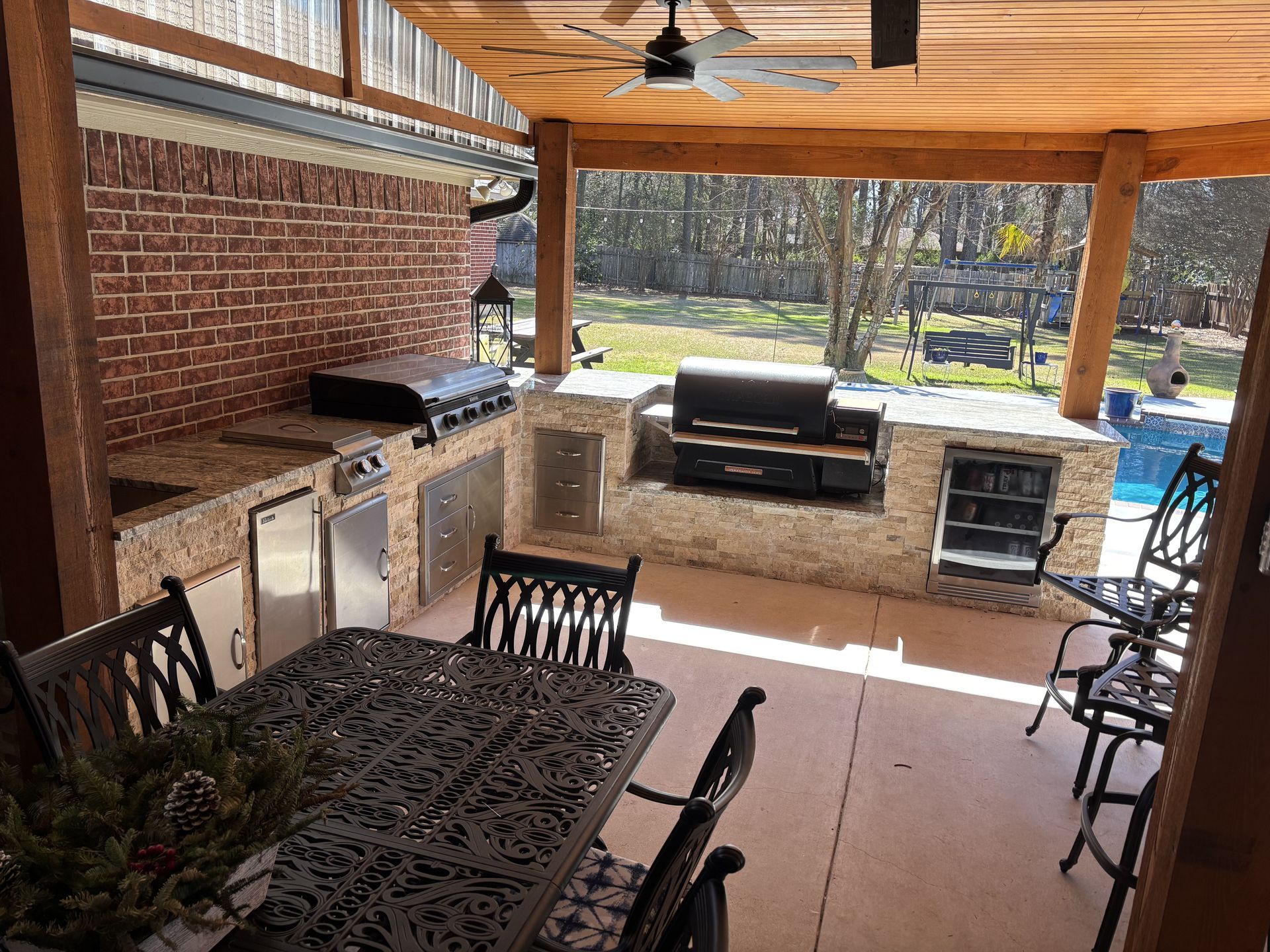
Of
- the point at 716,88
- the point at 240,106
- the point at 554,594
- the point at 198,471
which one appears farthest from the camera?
the point at 716,88

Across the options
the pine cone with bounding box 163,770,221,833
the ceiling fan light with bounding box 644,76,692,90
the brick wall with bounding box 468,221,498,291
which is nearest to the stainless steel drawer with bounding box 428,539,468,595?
the ceiling fan light with bounding box 644,76,692,90

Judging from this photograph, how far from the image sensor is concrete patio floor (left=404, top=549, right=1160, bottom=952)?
2672mm

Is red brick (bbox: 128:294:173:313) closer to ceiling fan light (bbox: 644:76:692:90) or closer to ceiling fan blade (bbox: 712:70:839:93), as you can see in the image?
ceiling fan light (bbox: 644:76:692:90)

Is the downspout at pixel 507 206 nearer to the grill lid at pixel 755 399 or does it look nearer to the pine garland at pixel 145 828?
the grill lid at pixel 755 399

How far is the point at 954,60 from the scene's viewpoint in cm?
423

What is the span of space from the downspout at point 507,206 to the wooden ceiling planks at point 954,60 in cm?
61

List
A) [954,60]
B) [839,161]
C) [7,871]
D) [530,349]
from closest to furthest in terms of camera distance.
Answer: [7,871]
[954,60]
[839,161]
[530,349]

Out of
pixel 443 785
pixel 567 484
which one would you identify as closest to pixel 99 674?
pixel 443 785

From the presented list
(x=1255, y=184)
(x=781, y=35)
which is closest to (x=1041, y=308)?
(x=1255, y=184)

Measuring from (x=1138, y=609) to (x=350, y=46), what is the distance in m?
4.03

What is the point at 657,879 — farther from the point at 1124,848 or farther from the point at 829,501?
the point at 829,501

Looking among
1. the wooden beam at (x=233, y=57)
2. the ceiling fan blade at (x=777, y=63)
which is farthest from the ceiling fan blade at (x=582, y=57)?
the wooden beam at (x=233, y=57)

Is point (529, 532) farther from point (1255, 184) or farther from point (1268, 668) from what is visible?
point (1255, 184)

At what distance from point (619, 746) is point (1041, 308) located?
378 inches
